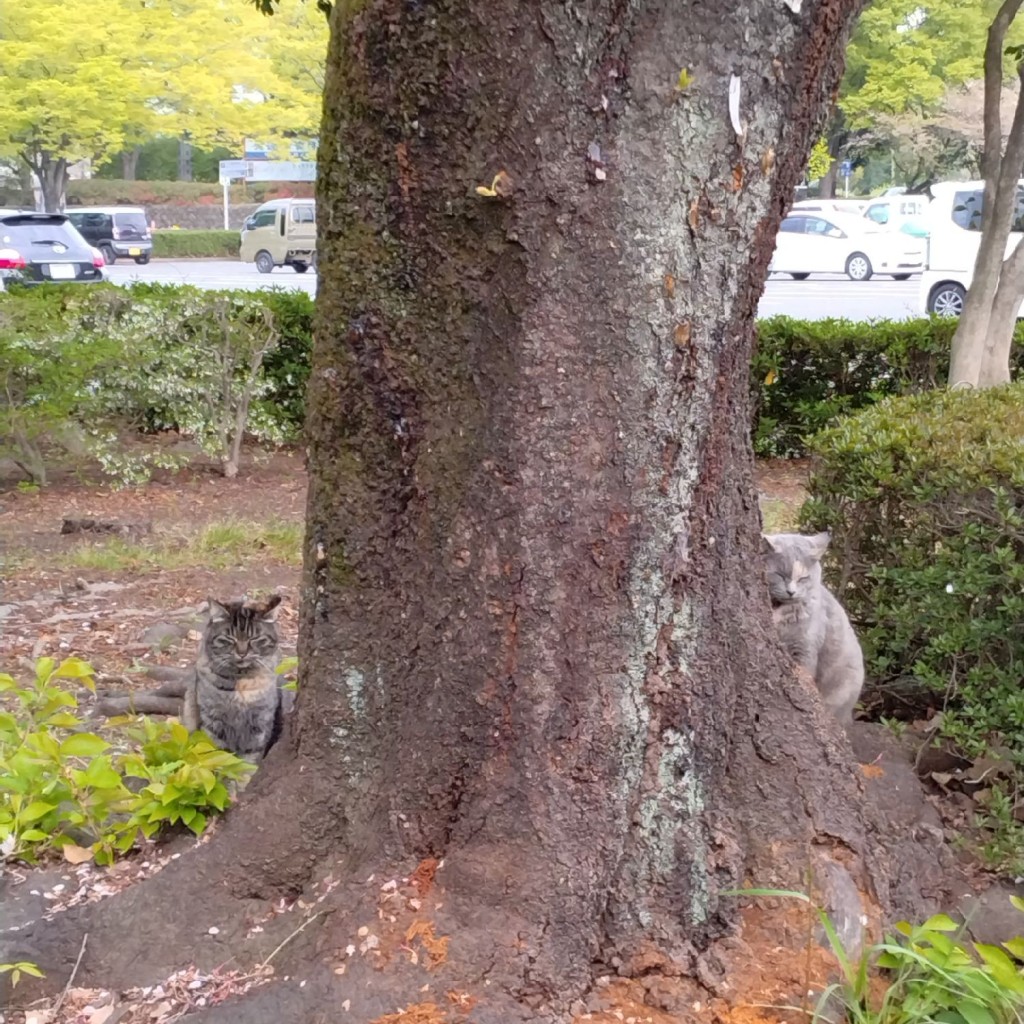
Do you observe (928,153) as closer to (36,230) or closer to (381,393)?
(36,230)

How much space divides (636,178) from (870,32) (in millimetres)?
30800

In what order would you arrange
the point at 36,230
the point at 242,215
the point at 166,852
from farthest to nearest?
the point at 242,215 → the point at 36,230 → the point at 166,852

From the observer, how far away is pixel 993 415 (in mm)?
4199

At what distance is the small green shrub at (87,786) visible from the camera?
2.76m

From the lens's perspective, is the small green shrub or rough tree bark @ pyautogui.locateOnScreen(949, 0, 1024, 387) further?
rough tree bark @ pyautogui.locateOnScreen(949, 0, 1024, 387)

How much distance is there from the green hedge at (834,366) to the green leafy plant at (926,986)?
722 cm

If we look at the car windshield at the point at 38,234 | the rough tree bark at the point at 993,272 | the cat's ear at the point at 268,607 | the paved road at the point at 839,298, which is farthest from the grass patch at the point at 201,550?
the car windshield at the point at 38,234

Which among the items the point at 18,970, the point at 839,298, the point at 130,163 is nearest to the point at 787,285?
the point at 839,298

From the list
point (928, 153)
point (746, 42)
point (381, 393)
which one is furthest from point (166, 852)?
point (928, 153)

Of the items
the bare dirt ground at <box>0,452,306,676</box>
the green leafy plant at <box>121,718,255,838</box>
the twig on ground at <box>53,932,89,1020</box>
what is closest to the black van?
the bare dirt ground at <box>0,452,306,676</box>

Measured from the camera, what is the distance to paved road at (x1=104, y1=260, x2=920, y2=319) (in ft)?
61.6

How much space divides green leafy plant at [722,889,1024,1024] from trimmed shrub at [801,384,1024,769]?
49.9 inches

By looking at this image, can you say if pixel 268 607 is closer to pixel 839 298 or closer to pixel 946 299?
pixel 946 299

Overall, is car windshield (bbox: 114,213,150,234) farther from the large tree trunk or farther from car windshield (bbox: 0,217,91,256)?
the large tree trunk
